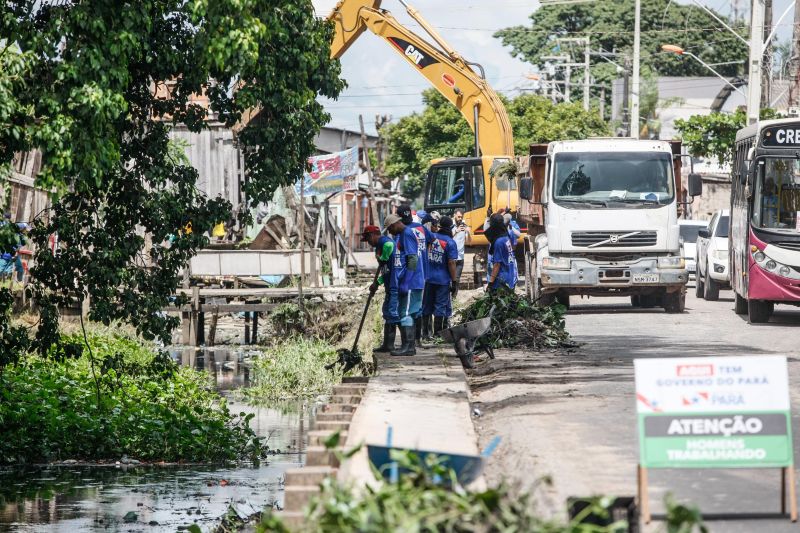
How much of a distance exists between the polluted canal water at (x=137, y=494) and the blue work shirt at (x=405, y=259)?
96.6 inches

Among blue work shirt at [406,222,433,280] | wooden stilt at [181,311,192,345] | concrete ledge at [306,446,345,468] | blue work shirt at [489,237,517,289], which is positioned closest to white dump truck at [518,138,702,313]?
blue work shirt at [489,237,517,289]

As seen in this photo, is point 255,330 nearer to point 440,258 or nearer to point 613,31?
point 440,258

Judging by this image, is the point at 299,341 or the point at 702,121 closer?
the point at 299,341

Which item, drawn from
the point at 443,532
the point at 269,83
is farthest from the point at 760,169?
the point at 443,532

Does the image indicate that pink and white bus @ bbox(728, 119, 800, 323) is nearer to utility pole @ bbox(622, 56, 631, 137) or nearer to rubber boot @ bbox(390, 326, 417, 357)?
rubber boot @ bbox(390, 326, 417, 357)

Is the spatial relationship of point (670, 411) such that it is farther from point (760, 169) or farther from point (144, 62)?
point (760, 169)

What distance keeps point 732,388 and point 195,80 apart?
8482 millimetres

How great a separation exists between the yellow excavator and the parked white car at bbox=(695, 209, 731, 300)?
4503 millimetres

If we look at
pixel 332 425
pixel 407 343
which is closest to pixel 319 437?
pixel 332 425

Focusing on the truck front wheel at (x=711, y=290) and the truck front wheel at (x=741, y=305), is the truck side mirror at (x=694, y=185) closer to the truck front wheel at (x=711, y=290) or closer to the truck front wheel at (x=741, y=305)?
the truck front wheel at (x=741, y=305)

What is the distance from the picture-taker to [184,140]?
3209 centimetres

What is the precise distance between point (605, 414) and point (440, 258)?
237 inches

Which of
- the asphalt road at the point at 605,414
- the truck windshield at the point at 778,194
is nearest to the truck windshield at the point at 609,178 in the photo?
the truck windshield at the point at 778,194

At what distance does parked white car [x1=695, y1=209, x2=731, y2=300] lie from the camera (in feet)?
89.4
